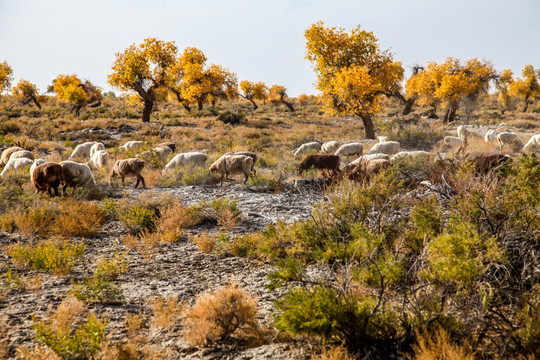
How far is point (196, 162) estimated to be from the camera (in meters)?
14.1

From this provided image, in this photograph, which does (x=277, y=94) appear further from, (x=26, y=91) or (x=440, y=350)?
(x=440, y=350)

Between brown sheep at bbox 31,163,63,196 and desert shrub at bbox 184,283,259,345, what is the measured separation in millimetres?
7776

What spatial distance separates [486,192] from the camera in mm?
5293

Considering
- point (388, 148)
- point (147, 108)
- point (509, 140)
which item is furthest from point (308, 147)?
point (147, 108)

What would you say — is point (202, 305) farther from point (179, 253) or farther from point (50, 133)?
point (50, 133)

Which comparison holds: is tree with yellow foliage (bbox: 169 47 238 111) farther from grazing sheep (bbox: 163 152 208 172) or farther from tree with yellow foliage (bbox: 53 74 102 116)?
grazing sheep (bbox: 163 152 208 172)

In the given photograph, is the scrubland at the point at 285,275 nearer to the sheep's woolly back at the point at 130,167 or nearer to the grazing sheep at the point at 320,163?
the sheep's woolly back at the point at 130,167

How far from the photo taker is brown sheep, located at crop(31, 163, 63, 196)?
32.4 ft

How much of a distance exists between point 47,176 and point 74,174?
69 centimetres

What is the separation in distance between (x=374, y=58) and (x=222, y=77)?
845 inches

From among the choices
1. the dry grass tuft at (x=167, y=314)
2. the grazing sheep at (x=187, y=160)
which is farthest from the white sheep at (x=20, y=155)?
the dry grass tuft at (x=167, y=314)

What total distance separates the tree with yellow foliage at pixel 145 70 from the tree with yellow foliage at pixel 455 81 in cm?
2261

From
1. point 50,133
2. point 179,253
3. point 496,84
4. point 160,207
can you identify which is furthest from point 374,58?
point 50,133

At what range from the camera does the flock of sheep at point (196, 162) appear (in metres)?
10.2
